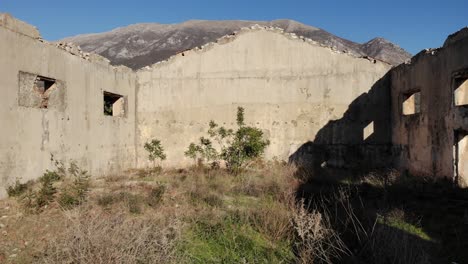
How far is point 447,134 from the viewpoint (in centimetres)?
893

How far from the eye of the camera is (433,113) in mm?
9641

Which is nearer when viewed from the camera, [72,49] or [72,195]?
[72,195]

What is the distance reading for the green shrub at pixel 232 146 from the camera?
12617mm

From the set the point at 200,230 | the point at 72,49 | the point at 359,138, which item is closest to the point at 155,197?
the point at 200,230

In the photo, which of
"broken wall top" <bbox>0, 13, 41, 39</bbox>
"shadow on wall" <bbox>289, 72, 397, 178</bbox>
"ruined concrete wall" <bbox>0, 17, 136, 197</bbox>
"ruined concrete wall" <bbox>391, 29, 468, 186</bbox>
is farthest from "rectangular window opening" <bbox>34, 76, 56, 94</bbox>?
"ruined concrete wall" <bbox>391, 29, 468, 186</bbox>

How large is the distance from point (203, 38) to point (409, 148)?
4899 centimetres

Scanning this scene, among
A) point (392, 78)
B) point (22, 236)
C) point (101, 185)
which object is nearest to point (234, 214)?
point (22, 236)

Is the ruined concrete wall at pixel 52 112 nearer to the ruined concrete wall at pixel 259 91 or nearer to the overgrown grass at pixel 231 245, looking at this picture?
the ruined concrete wall at pixel 259 91

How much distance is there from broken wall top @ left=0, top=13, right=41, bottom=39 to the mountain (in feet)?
119

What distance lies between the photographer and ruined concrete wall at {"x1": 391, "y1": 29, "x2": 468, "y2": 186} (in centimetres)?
856

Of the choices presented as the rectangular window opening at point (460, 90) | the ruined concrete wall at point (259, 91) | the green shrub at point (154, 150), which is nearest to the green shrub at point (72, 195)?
the green shrub at point (154, 150)

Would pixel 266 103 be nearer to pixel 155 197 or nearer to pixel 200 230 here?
pixel 155 197

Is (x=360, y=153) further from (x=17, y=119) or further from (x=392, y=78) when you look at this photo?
(x=17, y=119)

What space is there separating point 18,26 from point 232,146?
718 cm
